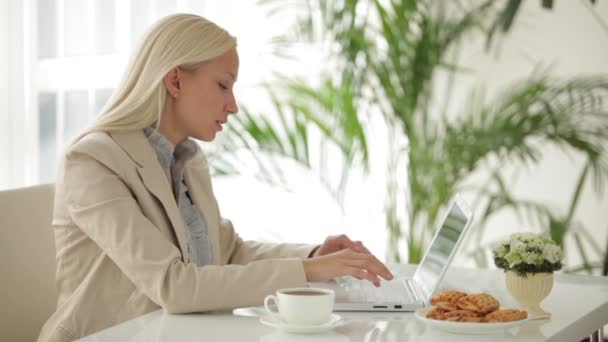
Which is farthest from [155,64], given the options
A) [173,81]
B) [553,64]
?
[553,64]

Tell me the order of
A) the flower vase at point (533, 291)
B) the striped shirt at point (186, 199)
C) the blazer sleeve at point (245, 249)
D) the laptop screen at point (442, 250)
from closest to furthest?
1. the flower vase at point (533, 291)
2. the laptop screen at point (442, 250)
3. the striped shirt at point (186, 199)
4. the blazer sleeve at point (245, 249)

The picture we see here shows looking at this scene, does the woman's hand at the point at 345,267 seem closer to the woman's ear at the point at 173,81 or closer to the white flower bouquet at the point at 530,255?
the white flower bouquet at the point at 530,255

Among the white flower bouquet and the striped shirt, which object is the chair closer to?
the striped shirt

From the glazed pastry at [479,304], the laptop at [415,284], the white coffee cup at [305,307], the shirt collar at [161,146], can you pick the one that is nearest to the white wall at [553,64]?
the laptop at [415,284]

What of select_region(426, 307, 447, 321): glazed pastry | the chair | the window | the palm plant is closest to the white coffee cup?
select_region(426, 307, 447, 321): glazed pastry

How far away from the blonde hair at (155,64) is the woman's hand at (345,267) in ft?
1.55

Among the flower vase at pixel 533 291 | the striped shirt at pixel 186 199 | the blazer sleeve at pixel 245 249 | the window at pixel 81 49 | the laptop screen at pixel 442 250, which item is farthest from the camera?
the window at pixel 81 49

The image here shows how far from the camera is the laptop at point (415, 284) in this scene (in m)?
1.70

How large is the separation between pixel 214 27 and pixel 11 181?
2.04 meters

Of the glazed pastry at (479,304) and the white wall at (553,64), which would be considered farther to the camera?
the white wall at (553,64)

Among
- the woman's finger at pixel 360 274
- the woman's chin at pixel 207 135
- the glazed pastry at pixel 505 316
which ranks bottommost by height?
the glazed pastry at pixel 505 316

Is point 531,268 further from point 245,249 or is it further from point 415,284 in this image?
point 245,249

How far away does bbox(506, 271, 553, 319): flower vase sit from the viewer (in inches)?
65.1

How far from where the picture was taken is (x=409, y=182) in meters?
3.73
